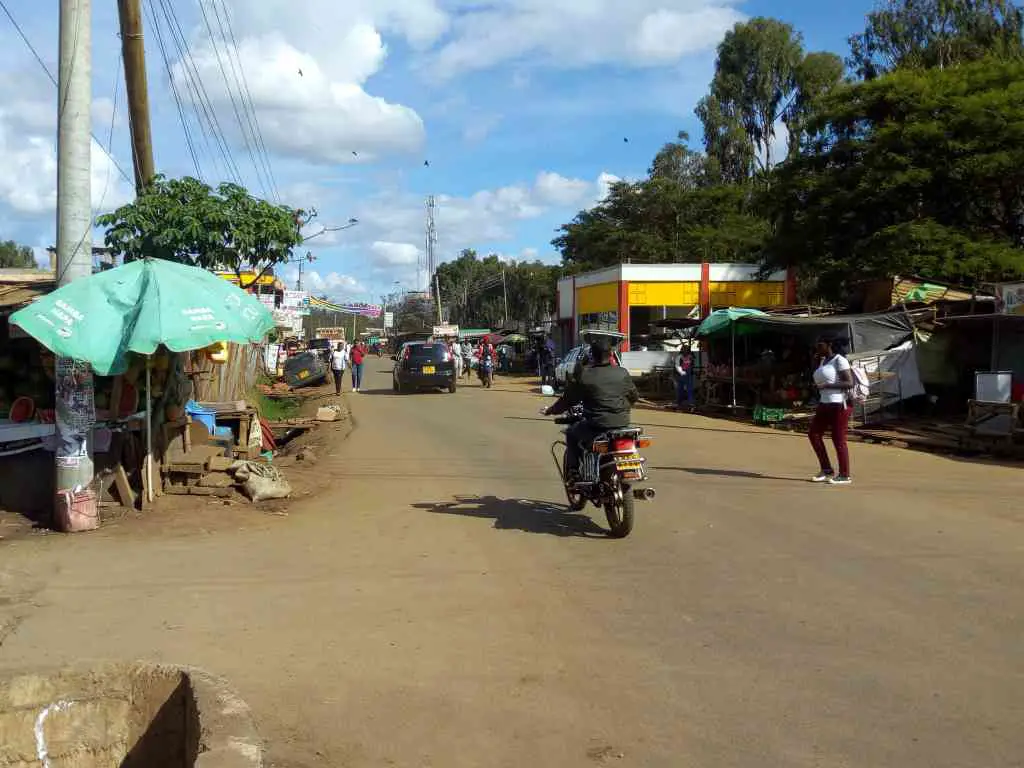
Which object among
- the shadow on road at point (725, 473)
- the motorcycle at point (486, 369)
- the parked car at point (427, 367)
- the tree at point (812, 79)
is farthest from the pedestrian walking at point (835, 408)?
the tree at point (812, 79)

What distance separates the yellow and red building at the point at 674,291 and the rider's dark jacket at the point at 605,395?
95.3 feet

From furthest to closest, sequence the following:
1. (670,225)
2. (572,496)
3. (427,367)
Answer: (670,225) < (427,367) < (572,496)

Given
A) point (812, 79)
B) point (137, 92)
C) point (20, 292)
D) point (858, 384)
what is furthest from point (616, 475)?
point (812, 79)

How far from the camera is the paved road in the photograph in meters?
3.87

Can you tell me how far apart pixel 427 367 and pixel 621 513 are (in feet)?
70.9

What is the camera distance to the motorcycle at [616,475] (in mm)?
7426

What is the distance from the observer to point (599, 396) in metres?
7.72

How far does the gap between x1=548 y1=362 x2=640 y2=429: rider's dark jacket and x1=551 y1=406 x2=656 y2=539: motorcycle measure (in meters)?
0.12

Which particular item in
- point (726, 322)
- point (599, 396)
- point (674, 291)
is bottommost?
point (599, 396)

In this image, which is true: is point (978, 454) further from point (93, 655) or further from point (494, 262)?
point (494, 262)

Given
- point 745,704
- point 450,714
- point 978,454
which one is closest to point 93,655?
point 450,714

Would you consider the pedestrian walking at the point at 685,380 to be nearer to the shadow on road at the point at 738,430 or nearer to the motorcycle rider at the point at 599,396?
the shadow on road at the point at 738,430

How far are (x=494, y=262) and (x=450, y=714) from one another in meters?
96.5

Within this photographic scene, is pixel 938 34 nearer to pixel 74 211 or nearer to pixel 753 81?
pixel 753 81
